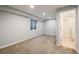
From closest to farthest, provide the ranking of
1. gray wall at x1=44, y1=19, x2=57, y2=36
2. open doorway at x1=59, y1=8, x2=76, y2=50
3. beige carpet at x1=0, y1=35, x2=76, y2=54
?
beige carpet at x1=0, y1=35, x2=76, y2=54 → open doorway at x1=59, y1=8, x2=76, y2=50 → gray wall at x1=44, y1=19, x2=57, y2=36

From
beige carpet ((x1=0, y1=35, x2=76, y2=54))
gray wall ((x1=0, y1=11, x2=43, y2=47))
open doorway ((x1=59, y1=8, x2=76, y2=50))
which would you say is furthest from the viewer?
open doorway ((x1=59, y1=8, x2=76, y2=50))

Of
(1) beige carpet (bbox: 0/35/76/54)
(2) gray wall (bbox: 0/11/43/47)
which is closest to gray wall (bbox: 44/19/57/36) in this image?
(2) gray wall (bbox: 0/11/43/47)

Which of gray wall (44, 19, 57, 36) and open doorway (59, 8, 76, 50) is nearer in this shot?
open doorway (59, 8, 76, 50)

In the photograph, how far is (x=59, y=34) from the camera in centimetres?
429

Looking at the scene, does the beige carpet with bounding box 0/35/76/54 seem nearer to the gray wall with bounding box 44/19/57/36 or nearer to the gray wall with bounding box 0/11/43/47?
the gray wall with bounding box 0/11/43/47

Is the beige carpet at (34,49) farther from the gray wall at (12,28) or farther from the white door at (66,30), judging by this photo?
the white door at (66,30)

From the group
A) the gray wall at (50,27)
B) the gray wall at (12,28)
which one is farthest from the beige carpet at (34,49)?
the gray wall at (50,27)

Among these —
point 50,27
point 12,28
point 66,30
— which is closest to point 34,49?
point 12,28

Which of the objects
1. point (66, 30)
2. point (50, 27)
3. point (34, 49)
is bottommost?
point (34, 49)

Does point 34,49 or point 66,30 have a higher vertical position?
point 66,30

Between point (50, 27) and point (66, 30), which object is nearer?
point (66, 30)

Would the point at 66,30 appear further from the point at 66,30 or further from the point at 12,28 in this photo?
the point at 12,28

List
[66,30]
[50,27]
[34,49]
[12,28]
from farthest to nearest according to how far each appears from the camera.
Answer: [50,27], [12,28], [66,30], [34,49]
